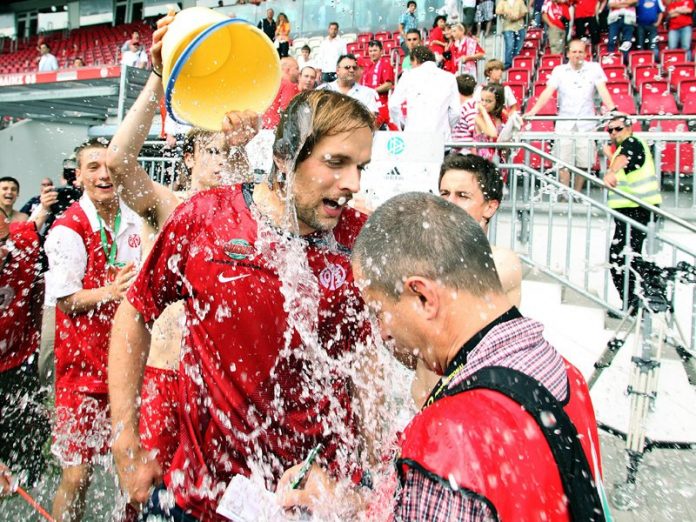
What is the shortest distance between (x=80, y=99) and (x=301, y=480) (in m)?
16.1

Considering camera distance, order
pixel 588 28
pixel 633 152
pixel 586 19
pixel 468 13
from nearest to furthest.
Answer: pixel 633 152 → pixel 586 19 → pixel 588 28 → pixel 468 13

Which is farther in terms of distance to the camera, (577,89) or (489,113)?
(577,89)

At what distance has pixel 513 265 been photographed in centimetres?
276

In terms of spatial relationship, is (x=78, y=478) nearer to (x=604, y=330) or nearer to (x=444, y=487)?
(x=444, y=487)

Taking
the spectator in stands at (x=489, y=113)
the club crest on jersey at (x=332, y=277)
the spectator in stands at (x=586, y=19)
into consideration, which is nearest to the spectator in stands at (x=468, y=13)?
the spectator in stands at (x=586, y=19)

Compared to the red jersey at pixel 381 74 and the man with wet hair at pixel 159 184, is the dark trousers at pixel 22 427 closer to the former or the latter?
the man with wet hair at pixel 159 184

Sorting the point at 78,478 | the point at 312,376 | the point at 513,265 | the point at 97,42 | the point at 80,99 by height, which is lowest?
the point at 78,478

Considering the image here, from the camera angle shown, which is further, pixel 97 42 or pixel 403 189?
pixel 97 42

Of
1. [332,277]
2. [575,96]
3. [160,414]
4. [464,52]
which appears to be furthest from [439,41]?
[332,277]

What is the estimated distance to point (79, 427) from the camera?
3.16 meters

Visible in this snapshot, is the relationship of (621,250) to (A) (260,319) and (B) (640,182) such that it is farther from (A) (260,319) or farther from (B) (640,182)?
(A) (260,319)

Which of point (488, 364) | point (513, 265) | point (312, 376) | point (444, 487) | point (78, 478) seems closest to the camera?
point (444, 487)

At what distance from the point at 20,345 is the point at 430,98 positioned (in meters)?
4.97

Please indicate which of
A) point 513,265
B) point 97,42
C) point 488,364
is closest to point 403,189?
point 513,265
